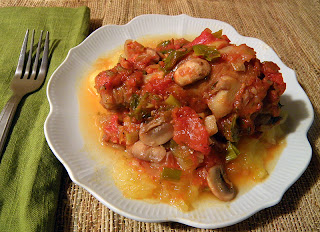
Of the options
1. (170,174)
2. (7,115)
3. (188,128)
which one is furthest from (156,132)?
(7,115)

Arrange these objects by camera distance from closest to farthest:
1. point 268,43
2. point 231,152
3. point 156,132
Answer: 1. point 156,132
2. point 231,152
3. point 268,43

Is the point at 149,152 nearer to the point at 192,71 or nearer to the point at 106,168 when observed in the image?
the point at 106,168

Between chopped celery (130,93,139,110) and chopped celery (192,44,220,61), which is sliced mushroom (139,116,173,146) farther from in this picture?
chopped celery (192,44,220,61)

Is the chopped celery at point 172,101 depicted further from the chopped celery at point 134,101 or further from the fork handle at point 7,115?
the fork handle at point 7,115

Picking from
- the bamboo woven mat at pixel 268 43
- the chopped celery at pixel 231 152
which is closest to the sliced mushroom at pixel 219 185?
the chopped celery at pixel 231 152

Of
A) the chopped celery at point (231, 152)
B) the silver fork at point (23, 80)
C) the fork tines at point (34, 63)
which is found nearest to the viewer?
the chopped celery at point (231, 152)

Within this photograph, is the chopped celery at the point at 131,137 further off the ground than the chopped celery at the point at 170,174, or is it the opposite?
the chopped celery at the point at 170,174
